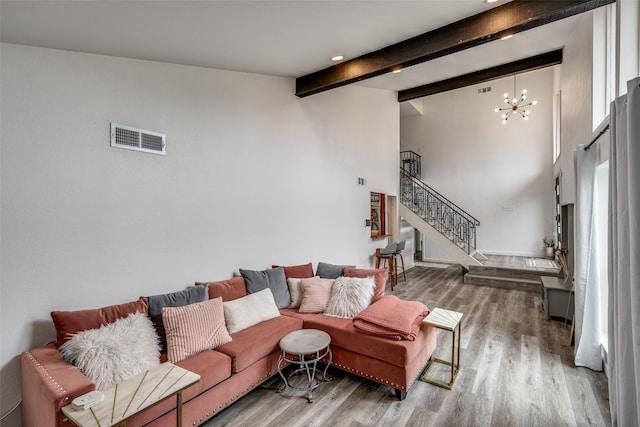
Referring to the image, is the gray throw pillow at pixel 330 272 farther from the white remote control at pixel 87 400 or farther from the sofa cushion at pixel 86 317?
the white remote control at pixel 87 400

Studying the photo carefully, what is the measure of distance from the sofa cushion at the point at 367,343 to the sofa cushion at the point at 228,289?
2.66ft

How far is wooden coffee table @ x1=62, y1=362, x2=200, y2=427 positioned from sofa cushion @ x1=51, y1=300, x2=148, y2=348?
2.18ft

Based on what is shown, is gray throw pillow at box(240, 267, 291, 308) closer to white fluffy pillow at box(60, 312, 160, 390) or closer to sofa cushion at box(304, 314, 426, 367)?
sofa cushion at box(304, 314, 426, 367)

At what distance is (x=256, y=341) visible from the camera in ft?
8.80

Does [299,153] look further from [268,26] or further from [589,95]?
[589,95]

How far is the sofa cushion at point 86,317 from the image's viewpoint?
2.11m

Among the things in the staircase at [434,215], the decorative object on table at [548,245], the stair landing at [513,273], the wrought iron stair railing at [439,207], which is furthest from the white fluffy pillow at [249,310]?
the decorative object on table at [548,245]

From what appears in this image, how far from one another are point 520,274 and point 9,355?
8.17 metres

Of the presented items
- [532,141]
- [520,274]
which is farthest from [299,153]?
[532,141]

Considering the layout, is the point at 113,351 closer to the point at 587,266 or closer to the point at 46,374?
the point at 46,374

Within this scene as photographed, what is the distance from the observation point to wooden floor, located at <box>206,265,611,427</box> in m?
2.35

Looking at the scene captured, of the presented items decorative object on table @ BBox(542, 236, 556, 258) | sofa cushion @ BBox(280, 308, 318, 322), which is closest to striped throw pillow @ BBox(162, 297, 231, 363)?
sofa cushion @ BBox(280, 308, 318, 322)

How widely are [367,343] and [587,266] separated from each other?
8.43 feet

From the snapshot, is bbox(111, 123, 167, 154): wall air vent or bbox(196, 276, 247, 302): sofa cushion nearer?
bbox(111, 123, 167, 154): wall air vent
